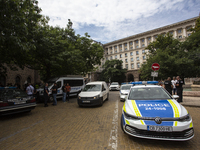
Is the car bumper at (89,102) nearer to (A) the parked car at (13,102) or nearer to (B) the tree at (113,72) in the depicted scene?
(A) the parked car at (13,102)

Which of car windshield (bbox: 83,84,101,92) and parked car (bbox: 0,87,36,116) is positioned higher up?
car windshield (bbox: 83,84,101,92)

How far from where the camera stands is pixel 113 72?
176 ft

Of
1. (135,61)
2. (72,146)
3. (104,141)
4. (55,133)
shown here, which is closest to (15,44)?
(55,133)

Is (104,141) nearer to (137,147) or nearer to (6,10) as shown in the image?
(137,147)

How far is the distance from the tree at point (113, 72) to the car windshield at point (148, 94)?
48.1 m

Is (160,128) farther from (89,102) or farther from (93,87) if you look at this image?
(93,87)

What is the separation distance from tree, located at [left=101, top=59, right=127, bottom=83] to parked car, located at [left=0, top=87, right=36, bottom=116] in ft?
154

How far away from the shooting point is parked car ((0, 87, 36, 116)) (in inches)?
229

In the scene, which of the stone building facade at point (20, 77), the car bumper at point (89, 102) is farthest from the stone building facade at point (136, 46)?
the car bumper at point (89, 102)

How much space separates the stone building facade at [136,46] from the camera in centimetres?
5047

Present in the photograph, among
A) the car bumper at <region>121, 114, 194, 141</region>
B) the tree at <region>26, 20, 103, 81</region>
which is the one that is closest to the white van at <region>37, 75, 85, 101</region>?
the tree at <region>26, 20, 103, 81</region>

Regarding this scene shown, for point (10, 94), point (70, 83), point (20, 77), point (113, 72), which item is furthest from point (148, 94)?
point (113, 72)

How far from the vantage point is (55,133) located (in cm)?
425

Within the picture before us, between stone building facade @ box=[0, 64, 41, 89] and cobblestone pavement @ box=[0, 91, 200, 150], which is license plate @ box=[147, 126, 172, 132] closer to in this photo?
cobblestone pavement @ box=[0, 91, 200, 150]
